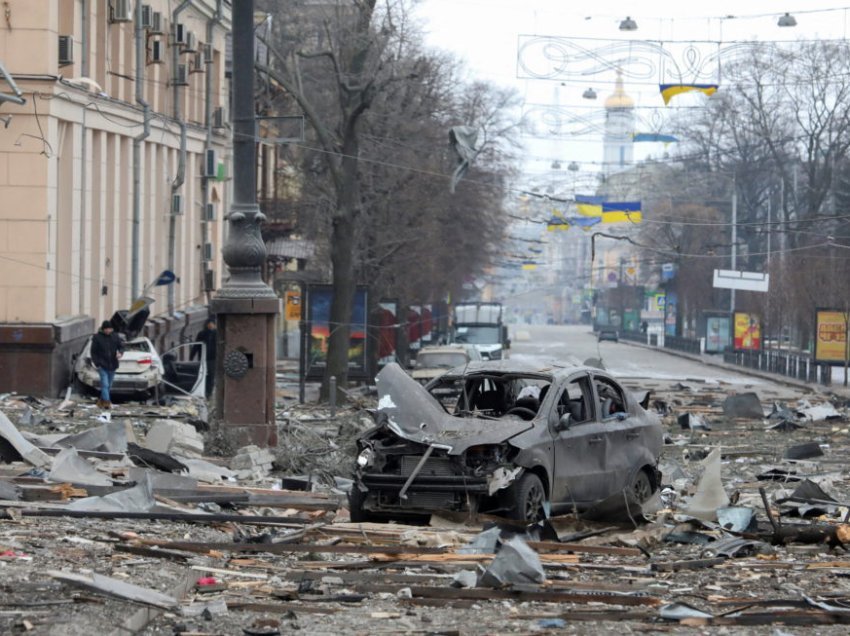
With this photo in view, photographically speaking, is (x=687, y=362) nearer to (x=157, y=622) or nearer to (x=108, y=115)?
(x=108, y=115)

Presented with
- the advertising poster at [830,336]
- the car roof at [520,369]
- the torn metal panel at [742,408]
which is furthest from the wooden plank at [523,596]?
the advertising poster at [830,336]

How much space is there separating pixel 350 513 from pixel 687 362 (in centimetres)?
6482

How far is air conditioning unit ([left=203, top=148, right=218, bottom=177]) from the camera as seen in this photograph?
44562 mm

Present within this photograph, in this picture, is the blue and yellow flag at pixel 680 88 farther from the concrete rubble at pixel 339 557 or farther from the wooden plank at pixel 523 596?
the wooden plank at pixel 523 596

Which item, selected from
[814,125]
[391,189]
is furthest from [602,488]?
[814,125]

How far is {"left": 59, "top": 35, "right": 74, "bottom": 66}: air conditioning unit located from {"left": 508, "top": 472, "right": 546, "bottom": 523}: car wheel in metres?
19.7

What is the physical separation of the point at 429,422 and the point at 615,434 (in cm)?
226

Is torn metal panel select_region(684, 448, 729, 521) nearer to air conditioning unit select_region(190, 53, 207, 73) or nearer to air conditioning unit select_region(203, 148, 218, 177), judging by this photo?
air conditioning unit select_region(190, 53, 207, 73)

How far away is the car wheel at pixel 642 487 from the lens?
570 inches

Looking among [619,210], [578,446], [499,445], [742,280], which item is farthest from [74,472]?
[742,280]

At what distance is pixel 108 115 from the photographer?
3428 cm

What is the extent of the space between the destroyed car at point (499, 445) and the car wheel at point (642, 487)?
1cm

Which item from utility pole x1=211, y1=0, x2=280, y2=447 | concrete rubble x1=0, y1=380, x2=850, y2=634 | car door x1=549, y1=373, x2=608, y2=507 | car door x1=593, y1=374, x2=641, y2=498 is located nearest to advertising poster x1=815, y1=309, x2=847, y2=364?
concrete rubble x1=0, y1=380, x2=850, y2=634

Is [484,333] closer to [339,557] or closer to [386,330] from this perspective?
[386,330]
